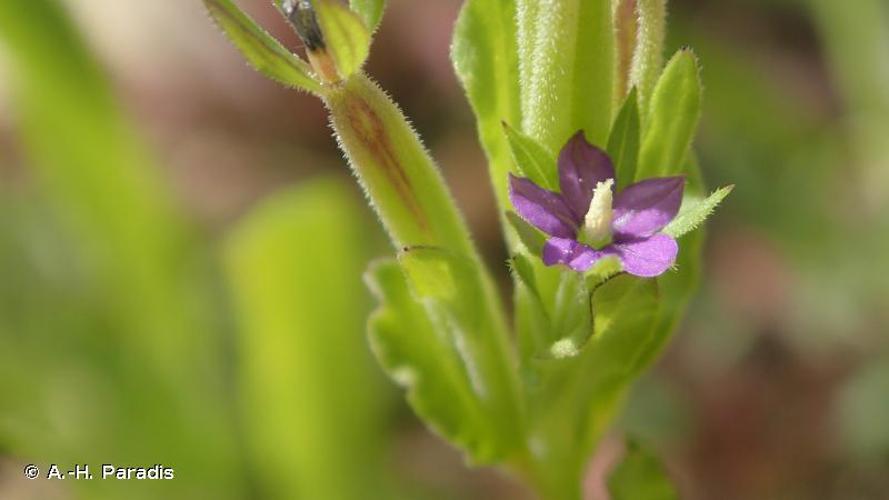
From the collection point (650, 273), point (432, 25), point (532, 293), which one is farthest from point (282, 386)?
point (432, 25)

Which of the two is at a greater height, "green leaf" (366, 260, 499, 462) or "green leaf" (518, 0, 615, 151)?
"green leaf" (518, 0, 615, 151)

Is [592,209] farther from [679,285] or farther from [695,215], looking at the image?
[679,285]

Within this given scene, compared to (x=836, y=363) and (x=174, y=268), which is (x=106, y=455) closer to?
(x=174, y=268)

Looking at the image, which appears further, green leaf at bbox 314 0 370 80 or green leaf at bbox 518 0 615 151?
green leaf at bbox 518 0 615 151

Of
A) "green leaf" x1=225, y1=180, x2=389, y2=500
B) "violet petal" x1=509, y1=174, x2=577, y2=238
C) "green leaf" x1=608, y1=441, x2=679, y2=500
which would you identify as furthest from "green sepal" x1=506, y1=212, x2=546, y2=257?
"green leaf" x1=225, y1=180, x2=389, y2=500

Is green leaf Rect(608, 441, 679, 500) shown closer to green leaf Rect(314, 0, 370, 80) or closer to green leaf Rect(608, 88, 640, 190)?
green leaf Rect(608, 88, 640, 190)

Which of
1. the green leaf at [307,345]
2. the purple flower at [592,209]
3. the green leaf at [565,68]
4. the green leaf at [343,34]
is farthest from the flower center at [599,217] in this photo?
the green leaf at [307,345]

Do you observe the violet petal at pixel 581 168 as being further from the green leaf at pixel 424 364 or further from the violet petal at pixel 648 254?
the green leaf at pixel 424 364
